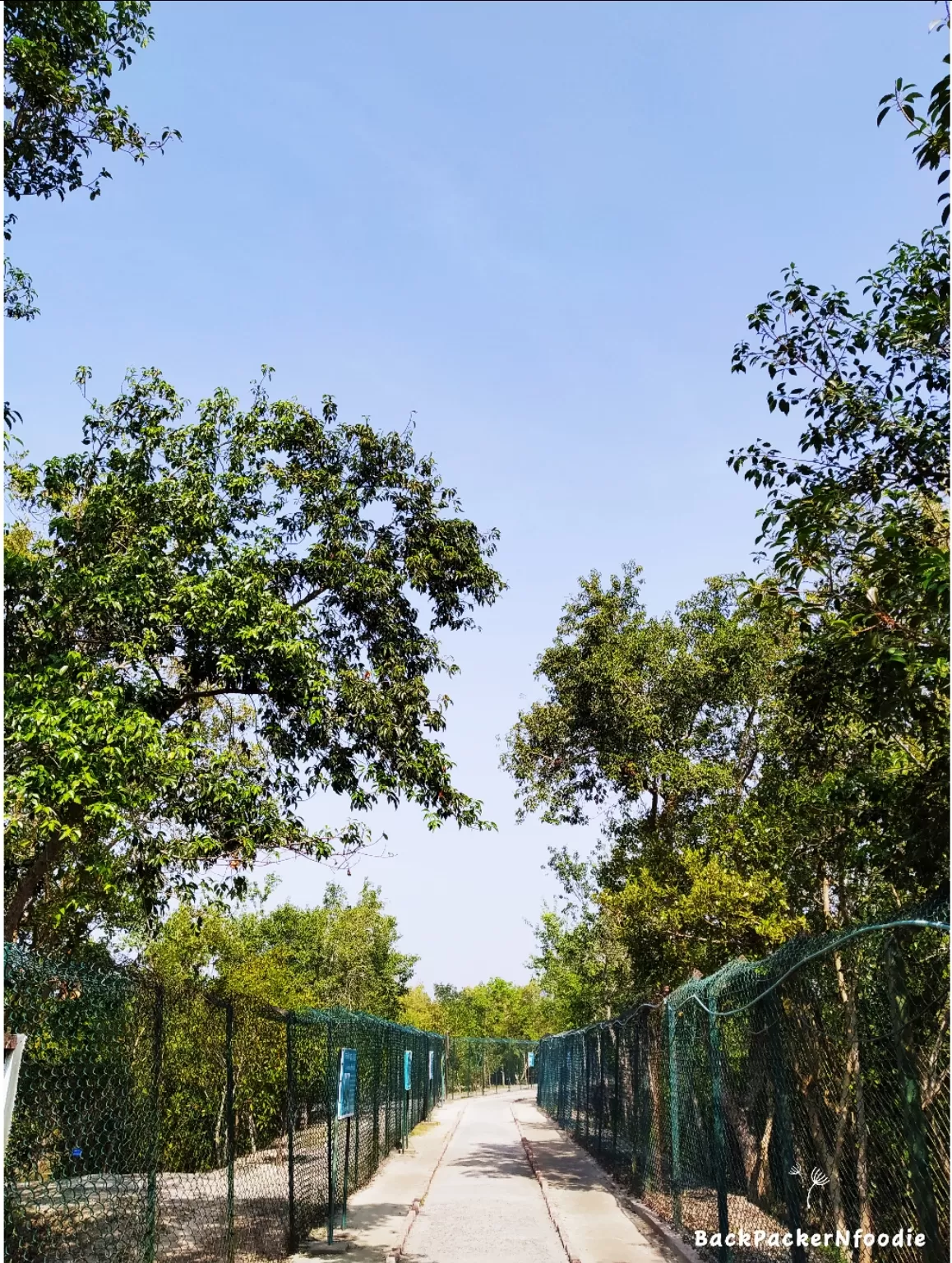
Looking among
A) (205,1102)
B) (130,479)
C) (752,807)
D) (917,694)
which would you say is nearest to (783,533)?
(917,694)

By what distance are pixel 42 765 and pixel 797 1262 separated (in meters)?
5.85

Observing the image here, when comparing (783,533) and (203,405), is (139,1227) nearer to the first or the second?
(783,533)

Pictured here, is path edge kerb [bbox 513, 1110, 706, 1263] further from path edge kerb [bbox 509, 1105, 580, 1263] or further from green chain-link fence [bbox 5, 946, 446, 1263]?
green chain-link fence [bbox 5, 946, 446, 1263]

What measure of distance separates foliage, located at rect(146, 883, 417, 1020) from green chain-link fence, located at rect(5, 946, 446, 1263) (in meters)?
3.77

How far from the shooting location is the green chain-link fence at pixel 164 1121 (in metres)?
5.49

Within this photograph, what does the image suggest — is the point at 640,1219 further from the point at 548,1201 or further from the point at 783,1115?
the point at 783,1115

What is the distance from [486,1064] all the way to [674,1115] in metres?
50.1

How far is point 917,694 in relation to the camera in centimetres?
577

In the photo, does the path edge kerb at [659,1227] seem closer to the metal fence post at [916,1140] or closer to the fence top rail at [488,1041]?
the metal fence post at [916,1140]

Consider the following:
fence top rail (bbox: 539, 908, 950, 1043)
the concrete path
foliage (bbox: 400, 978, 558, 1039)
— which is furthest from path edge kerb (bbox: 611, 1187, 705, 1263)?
foliage (bbox: 400, 978, 558, 1039)

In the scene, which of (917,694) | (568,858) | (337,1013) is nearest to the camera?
(917,694)

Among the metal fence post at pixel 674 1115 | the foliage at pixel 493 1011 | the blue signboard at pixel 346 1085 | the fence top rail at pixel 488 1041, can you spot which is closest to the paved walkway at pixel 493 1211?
the metal fence post at pixel 674 1115

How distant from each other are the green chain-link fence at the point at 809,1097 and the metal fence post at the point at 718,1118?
0.02 meters

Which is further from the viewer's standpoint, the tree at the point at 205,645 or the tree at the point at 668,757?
the tree at the point at 668,757
